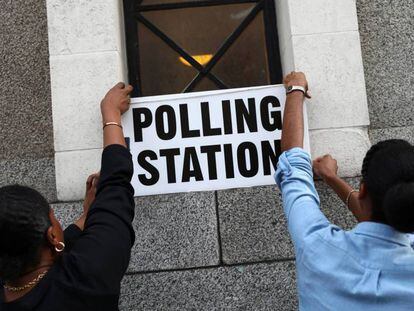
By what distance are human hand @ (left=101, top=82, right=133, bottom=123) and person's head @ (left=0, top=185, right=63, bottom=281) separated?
38.1 inches

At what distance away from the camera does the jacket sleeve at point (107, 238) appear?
2037 mm

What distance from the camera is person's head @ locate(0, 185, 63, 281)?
200 cm

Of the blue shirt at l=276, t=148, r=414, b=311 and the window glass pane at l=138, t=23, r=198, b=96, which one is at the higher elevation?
the window glass pane at l=138, t=23, r=198, b=96

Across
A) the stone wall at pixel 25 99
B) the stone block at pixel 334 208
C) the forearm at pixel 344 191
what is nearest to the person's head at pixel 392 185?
the forearm at pixel 344 191

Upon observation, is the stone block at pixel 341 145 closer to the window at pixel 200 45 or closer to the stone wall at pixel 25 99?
the window at pixel 200 45

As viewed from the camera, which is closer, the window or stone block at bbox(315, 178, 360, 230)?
stone block at bbox(315, 178, 360, 230)

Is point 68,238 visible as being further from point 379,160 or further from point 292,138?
point 379,160

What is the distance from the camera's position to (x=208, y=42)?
169 inches

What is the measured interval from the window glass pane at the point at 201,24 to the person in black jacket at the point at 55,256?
2.27 m

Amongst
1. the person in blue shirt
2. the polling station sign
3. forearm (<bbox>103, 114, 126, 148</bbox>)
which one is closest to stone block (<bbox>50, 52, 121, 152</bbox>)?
the polling station sign

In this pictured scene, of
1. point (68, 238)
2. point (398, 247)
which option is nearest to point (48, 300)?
point (68, 238)

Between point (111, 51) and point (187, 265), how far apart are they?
155 centimetres

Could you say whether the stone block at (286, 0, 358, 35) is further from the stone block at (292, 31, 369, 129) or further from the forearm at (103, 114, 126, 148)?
the forearm at (103, 114, 126, 148)

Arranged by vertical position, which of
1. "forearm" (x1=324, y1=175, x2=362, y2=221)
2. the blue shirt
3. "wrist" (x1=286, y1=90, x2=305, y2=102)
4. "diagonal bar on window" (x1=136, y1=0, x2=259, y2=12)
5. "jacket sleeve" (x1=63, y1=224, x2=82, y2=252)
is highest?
"diagonal bar on window" (x1=136, y1=0, x2=259, y2=12)
